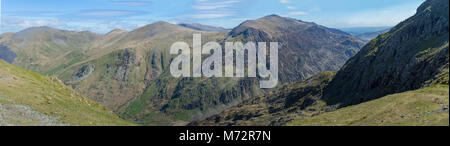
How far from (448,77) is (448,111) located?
52.6 meters

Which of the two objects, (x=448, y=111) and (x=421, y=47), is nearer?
(x=448, y=111)

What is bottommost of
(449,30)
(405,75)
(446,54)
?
(405,75)

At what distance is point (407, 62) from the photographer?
151 m

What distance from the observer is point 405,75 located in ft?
461

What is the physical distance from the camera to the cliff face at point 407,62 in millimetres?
123438

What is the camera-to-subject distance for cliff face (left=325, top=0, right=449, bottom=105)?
123 metres
